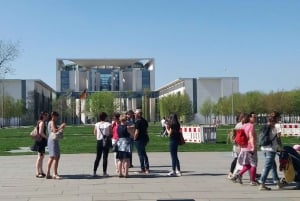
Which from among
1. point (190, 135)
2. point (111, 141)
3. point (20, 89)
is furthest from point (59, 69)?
point (111, 141)

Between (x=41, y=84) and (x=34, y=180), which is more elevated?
(x=41, y=84)

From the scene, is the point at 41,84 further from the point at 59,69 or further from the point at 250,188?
the point at 250,188

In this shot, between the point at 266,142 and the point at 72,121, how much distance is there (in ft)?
472

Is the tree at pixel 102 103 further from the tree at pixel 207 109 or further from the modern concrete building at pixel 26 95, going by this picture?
the tree at pixel 207 109

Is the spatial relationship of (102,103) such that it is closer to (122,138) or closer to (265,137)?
(122,138)

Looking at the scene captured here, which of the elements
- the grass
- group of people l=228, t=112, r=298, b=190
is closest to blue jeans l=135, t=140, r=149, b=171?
group of people l=228, t=112, r=298, b=190

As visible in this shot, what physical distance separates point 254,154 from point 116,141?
13.6ft

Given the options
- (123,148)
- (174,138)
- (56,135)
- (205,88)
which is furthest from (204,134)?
(205,88)

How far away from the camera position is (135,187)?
12.7 m

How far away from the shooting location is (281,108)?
303ft

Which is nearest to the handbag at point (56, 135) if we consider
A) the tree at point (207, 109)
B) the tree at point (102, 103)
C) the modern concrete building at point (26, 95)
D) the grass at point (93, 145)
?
the grass at point (93, 145)

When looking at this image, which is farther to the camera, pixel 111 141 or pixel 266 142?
pixel 111 141

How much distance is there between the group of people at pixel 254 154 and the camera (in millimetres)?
12383

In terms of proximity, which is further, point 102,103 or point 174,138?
point 102,103
